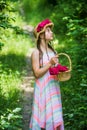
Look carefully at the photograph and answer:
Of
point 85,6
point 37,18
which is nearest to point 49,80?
point 85,6

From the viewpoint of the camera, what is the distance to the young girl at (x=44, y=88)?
5.56m

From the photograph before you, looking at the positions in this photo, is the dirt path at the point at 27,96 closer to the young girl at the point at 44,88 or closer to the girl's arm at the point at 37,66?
the young girl at the point at 44,88

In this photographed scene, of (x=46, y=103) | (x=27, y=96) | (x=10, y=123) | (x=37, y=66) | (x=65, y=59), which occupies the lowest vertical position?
(x=27, y=96)

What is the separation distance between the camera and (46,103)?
562 centimetres

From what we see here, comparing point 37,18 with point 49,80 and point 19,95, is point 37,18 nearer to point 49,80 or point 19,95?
point 19,95

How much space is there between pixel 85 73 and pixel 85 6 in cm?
→ 437

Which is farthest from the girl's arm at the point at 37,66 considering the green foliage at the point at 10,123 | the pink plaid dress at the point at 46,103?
the green foliage at the point at 10,123

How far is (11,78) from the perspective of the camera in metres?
9.46

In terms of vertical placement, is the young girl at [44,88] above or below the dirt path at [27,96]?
above

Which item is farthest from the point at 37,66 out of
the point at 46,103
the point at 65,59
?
the point at 65,59

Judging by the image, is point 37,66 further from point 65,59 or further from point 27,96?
point 65,59

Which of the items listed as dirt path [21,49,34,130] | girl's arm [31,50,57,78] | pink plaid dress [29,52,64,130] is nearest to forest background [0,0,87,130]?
dirt path [21,49,34,130]

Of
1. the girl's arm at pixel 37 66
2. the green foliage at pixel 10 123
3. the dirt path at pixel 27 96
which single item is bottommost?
the dirt path at pixel 27 96

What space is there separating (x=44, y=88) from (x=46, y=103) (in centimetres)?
22
